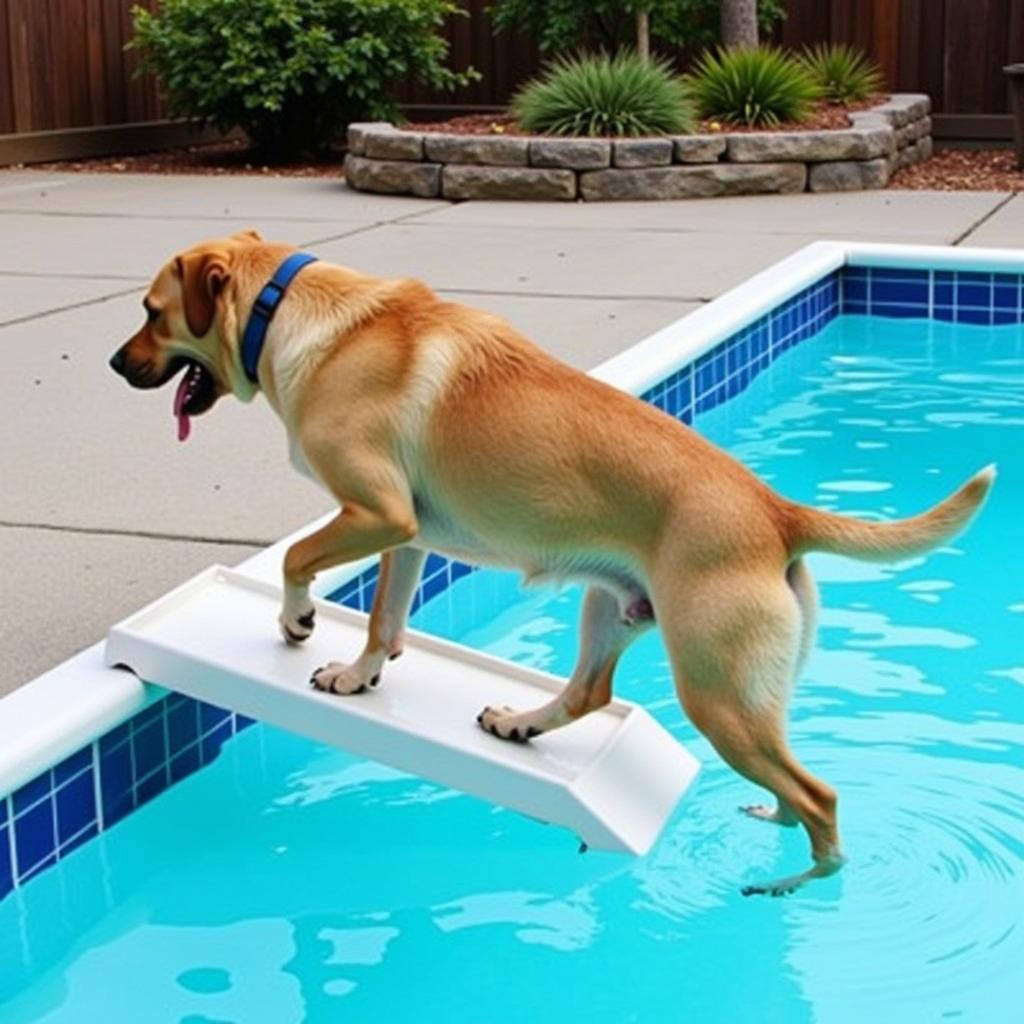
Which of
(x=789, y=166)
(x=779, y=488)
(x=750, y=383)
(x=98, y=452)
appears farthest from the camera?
(x=789, y=166)

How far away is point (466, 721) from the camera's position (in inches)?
145

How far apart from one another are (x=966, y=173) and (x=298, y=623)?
9813 millimetres

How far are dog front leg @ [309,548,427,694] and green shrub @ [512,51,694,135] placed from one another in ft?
27.6

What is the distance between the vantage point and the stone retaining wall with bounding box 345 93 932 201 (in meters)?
11.5

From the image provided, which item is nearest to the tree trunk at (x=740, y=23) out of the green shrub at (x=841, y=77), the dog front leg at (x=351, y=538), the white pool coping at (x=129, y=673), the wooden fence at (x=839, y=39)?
the green shrub at (x=841, y=77)

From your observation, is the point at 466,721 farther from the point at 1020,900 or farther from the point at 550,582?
the point at 1020,900

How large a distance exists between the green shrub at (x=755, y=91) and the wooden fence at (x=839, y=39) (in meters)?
2.38

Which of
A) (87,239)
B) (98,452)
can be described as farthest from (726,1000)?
(87,239)

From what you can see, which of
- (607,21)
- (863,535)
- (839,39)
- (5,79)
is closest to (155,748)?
(863,535)

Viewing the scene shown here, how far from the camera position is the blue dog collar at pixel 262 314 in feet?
11.6

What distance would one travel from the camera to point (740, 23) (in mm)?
13055

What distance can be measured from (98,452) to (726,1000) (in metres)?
2.94

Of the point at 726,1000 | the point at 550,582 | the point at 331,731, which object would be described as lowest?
the point at 726,1000

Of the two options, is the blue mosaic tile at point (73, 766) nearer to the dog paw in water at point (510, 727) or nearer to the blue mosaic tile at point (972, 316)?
the dog paw in water at point (510, 727)
